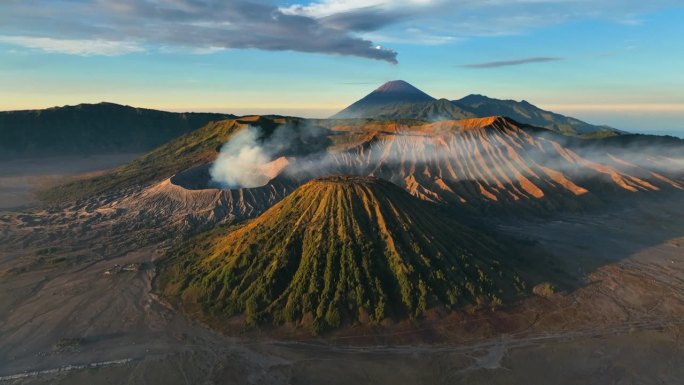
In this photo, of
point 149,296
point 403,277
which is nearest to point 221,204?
point 149,296

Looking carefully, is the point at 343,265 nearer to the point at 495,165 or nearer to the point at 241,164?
the point at 495,165

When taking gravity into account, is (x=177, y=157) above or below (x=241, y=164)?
below

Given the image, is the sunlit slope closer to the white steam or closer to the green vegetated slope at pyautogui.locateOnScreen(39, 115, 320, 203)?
the white steam

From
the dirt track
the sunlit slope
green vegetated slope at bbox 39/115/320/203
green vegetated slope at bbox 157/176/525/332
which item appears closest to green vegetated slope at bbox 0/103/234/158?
green vegetated slope at bbox 39/115/320/203

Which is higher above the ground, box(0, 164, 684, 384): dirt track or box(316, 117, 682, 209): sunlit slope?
box(316, 117, 682, 209): sunlit slope

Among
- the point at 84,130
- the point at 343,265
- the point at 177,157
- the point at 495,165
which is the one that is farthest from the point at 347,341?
the point at 84,130

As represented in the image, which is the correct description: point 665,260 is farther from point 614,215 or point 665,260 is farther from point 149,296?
point 149,296
